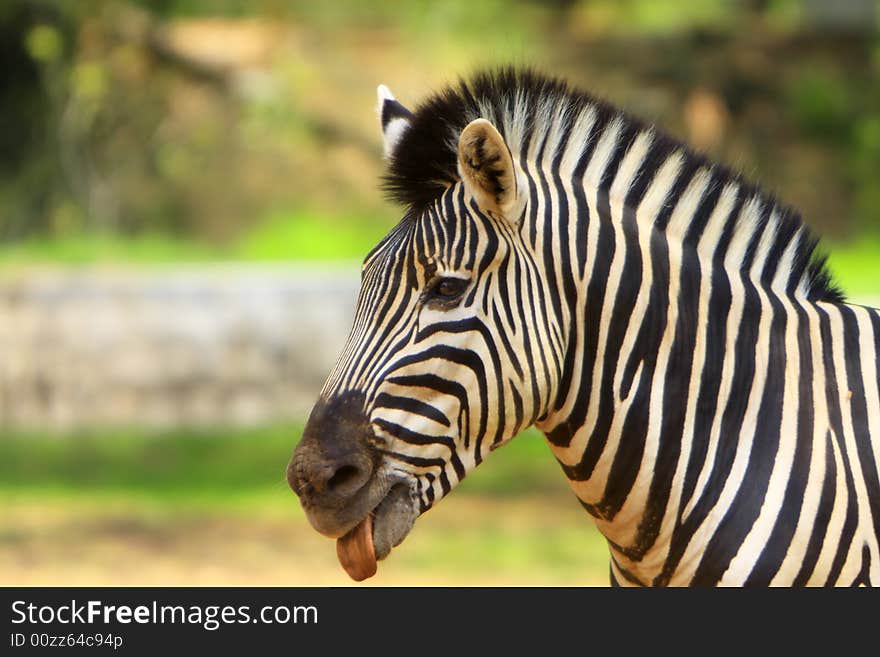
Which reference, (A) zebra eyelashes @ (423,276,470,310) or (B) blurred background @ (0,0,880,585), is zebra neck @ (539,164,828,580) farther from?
(B) blurred background @ (0,0,880,585)

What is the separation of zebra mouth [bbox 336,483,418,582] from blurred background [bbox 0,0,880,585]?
610cm

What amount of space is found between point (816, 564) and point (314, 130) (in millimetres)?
15565

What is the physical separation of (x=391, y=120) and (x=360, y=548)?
1329 mm

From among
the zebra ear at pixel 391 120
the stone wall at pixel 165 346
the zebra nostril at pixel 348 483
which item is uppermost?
the stone wall at pixel 165 346

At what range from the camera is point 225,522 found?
10859 mm

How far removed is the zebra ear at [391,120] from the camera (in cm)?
360

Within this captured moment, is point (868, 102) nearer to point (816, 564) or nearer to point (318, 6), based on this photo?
point (318, 6)

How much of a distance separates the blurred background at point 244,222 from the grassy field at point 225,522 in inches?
1.3

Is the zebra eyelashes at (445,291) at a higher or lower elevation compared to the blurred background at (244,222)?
lower

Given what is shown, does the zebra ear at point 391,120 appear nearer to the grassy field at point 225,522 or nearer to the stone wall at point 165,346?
the grassy field at point 225,522

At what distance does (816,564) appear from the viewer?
3209 mm

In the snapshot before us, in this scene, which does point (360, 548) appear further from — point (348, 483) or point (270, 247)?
point (270, 247)

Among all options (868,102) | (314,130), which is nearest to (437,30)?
(314,130)

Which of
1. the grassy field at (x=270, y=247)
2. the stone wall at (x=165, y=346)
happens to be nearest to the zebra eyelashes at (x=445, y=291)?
the stone wall at (x=165, y=346)
